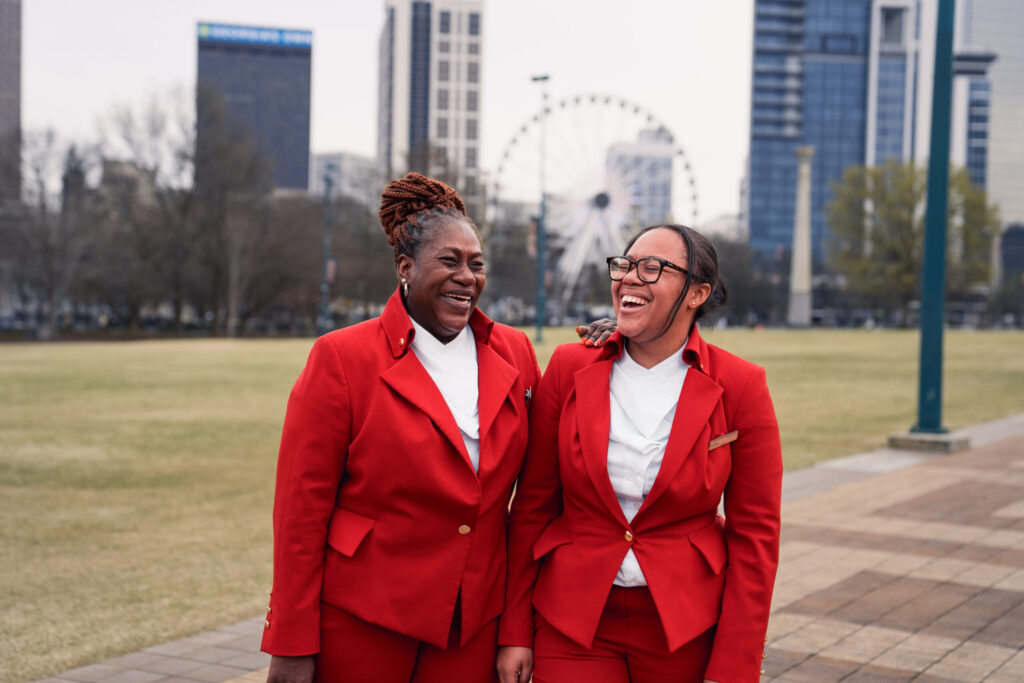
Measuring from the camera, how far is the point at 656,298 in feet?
8.90

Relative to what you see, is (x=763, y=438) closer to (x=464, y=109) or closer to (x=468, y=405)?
(x=468, y=405)

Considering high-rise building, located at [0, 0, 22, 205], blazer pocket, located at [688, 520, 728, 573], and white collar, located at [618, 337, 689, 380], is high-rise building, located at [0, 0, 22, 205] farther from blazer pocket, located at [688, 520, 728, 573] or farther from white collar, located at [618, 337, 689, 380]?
blazer pocket, located at [688, 520, 728, 573]

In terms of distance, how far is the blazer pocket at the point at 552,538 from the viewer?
273 cm

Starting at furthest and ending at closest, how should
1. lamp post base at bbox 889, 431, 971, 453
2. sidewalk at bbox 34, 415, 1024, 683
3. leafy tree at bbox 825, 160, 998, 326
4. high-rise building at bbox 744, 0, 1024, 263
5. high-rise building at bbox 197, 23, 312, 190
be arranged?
high-rise building at bbox 197, 23, 312, 190 → high-rise building at bbox 744, 0, 1024, 263 → leafy tree at bbox 825, 160, 998, 326 → lamp post base at bbox 889, 431, 971, 453 → sidewalk at bbox 34, 415, 1024, 683

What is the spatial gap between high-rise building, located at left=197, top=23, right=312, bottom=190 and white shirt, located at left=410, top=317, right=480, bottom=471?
18044cm

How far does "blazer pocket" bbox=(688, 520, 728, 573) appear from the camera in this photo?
2672 mm

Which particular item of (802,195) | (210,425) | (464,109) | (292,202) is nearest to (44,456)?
(210,425)

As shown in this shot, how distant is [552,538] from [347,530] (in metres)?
0.56

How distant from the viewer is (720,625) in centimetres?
265

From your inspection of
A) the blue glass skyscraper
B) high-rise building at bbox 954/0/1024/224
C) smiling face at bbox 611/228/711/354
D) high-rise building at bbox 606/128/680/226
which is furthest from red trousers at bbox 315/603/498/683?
high-rise building at bbox 954/0/1024/224

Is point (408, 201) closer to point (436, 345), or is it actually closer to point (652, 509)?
point (436, 345)

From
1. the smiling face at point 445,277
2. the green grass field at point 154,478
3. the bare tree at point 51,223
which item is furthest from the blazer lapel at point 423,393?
the bare tree at point 51,223

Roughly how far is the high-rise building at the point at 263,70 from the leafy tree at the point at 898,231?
11711cm

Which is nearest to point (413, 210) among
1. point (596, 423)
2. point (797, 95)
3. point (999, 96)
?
point (596, 423)
